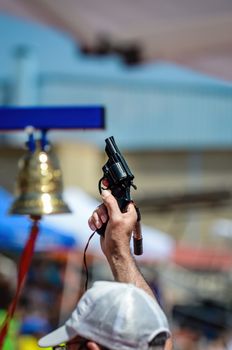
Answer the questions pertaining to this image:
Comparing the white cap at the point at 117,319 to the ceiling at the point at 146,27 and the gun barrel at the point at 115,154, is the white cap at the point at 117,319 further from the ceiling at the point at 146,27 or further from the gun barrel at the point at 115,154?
the ceiling at the point at 146,27

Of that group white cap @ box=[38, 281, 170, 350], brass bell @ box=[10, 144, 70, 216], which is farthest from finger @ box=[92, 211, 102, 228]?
brass bell @ box=[10, 144, 70, 216]

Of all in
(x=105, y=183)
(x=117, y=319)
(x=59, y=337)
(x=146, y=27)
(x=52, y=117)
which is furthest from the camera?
(x=146, y=27)

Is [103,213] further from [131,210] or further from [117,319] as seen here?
[117,319]

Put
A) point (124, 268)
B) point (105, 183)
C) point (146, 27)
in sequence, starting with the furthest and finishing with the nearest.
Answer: point (146, 27) → point (105, 183) → point (124, 268)

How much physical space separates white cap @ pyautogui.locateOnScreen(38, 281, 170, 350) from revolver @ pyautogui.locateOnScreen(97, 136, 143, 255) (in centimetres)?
31

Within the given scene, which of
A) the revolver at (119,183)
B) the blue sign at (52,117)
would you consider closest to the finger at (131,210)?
the revolver at (119,183)

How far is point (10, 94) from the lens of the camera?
2083 cm

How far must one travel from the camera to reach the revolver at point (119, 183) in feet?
7.23

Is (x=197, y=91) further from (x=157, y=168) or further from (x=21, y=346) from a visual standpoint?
(x=21, y=346)

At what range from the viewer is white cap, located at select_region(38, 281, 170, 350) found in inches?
71.6

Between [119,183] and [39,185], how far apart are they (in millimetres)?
932

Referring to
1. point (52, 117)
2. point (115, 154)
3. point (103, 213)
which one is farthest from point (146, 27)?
point (103, 213)

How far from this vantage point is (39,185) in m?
3.11

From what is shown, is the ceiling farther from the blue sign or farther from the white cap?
the white cap
